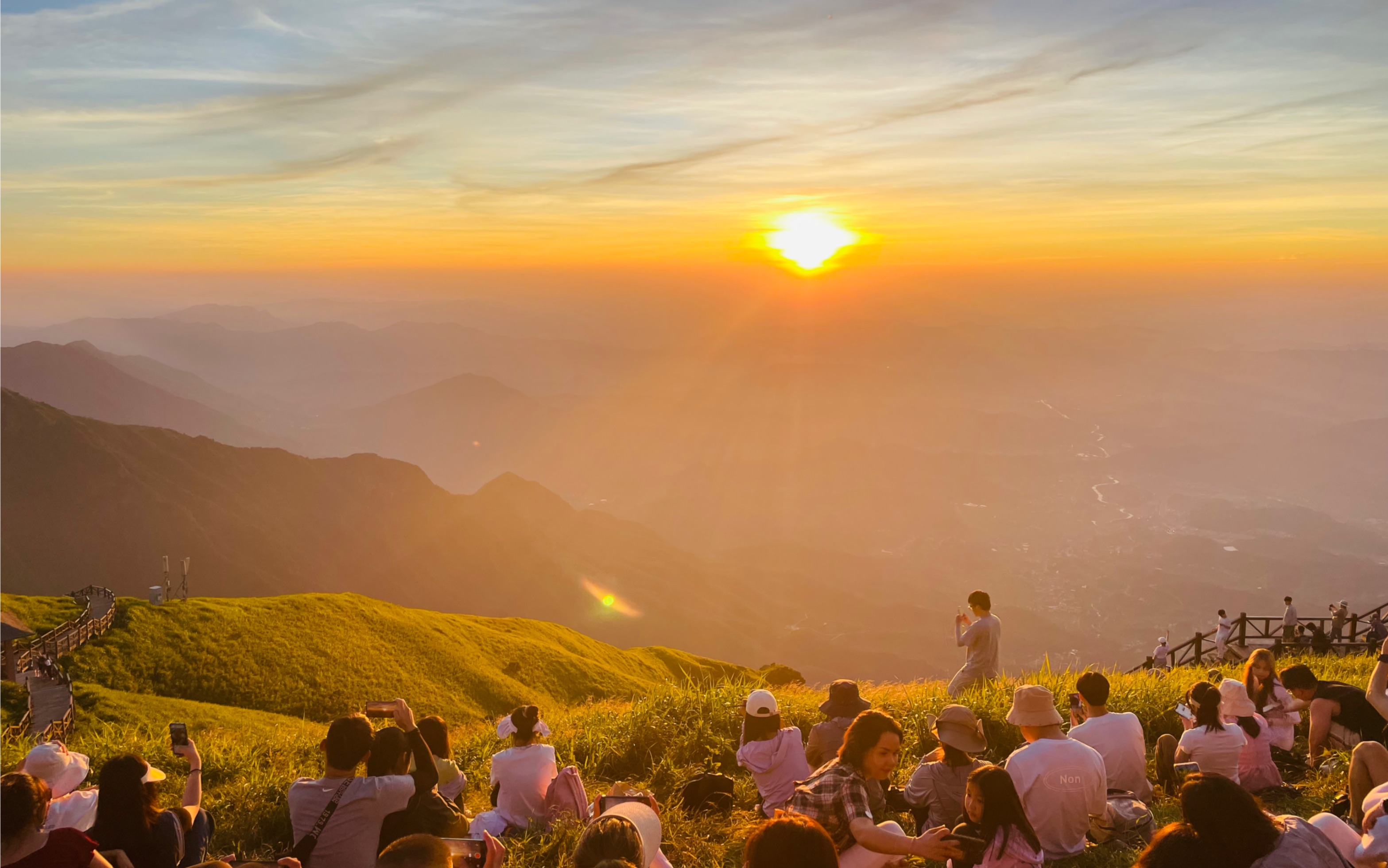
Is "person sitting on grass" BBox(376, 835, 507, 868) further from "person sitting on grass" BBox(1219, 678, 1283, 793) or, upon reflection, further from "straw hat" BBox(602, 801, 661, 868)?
"person sitting on grass" BBox(1219, 678, 1283, 793)

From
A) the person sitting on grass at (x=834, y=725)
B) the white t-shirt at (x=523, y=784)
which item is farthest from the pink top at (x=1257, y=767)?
the white t-shirt at (x=523, y=784)

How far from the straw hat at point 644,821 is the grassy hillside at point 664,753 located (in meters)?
2.70

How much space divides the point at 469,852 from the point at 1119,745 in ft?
21.5

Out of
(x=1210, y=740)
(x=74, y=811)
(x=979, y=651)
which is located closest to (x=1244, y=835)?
(x=1210, y=740)

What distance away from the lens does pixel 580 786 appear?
8562 millimetres

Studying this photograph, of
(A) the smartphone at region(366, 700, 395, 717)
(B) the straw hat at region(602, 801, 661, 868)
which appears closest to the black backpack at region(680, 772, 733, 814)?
(A) the smartphone at region(366, 700, 395, 717)

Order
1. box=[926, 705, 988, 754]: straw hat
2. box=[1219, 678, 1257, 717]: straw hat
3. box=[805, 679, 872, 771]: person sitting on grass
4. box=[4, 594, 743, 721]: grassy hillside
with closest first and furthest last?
box=[926, 705, 988, 754]: straw hat
box=[805, 679, 872, 771]: person sitting on grass
box=[1219, 678, 1257, 717]: straw hat
box=[4, 594, 743, 721]: grassy hillside

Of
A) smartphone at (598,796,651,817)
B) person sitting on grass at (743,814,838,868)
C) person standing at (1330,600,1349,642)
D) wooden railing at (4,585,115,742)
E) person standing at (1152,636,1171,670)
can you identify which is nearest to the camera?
person sitting on grass at (743,814,838,868)

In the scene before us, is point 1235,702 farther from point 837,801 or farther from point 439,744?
point 439,744

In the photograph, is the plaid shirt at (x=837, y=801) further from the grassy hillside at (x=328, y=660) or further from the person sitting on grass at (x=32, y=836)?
the grassy hillside at (x=328, y=660)

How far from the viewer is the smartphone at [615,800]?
6.82m

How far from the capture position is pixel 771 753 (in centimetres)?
839

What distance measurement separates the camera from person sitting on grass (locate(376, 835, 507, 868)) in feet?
14.8

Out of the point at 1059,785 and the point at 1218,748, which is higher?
the point at 1059,785
